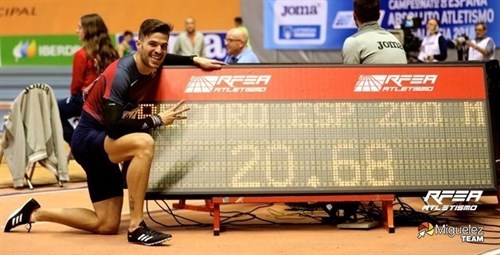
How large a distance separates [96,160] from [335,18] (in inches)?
392

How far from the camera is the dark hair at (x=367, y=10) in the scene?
245 inches

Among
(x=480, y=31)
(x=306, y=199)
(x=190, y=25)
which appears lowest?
(x=306, y=199)

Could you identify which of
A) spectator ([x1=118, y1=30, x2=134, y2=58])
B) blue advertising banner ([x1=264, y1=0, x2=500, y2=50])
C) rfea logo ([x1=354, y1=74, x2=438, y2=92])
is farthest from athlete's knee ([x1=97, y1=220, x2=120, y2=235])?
blue advertising banner ([x1=264, y1=0, x2=500, y2=50])

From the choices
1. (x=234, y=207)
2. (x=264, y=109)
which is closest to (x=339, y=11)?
(x=234, y=207)

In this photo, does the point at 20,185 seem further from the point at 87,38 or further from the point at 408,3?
the point at 408,3

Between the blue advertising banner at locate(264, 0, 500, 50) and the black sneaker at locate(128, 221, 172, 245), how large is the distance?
9.97 m

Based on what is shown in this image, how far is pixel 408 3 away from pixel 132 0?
488cm

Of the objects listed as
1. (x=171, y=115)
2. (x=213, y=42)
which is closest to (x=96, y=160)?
(x=171, y=115)

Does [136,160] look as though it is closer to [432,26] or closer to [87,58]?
[87,58]

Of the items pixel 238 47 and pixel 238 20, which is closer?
pixel 238 47

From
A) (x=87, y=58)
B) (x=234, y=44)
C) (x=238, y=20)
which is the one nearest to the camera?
(x=234, y=44)

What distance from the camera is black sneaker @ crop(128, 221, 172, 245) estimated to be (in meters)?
5.42

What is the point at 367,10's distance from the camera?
20.5 ft

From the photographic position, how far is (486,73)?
6156 mm
